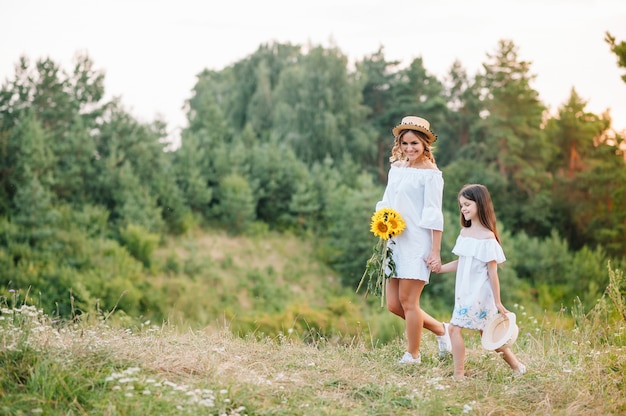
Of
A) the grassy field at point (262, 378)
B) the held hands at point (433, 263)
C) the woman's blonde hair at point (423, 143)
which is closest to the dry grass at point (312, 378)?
the grassy field at point (262, 378)

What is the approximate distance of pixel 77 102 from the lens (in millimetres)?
30406

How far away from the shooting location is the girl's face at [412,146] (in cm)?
502

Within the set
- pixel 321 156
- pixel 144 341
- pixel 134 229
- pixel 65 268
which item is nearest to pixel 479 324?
pixel 144 341

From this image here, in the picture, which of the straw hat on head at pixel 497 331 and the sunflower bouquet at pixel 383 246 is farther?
the sunflower bouquet at pixel 383 246

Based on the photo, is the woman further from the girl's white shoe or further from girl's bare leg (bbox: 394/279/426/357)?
the girl's white shoe

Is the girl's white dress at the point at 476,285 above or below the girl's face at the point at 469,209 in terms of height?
below

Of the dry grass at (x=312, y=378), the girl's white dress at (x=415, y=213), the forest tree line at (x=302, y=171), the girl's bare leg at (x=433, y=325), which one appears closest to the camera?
the dry grass at (x=312, y=378)

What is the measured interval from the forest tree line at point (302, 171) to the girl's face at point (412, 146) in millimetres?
20118

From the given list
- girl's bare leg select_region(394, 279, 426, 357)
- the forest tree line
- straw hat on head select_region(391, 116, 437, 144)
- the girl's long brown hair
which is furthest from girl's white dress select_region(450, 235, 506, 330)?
the forest tree line

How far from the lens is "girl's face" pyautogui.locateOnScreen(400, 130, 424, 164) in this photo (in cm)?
502

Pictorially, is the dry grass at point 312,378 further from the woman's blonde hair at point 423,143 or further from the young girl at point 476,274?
the woman's blonde hair at point 423,143

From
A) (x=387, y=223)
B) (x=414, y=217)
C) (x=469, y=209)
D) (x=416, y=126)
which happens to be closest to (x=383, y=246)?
(x=387, y=223)

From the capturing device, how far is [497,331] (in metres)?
4.71

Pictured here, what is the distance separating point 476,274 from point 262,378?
1.72 meters
